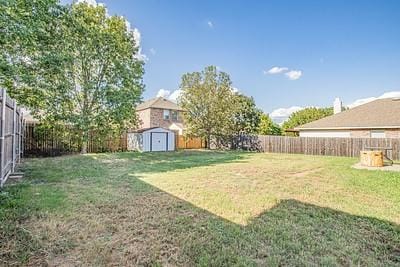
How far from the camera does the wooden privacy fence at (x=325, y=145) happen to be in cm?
1501

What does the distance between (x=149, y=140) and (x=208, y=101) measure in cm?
614

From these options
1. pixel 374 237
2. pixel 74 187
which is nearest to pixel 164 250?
pixel 374 237

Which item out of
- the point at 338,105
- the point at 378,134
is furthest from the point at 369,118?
the point at 338,105

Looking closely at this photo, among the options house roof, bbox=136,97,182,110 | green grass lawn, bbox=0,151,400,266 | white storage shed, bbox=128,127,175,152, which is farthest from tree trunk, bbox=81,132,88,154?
house roof, bbox=136,97,182,110

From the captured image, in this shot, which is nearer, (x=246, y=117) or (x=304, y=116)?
(x=246, y=117)

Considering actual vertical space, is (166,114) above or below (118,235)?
above

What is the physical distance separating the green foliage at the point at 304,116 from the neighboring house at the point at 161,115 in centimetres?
1488

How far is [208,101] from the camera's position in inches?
882

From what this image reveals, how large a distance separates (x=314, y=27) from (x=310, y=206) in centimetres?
1105

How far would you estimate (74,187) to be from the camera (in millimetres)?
6113

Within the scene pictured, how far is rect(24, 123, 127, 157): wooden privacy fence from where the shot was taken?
1509 centimetres

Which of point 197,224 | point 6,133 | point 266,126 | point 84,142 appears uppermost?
point 266,126

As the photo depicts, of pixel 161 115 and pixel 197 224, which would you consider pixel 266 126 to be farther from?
pixel 197 224

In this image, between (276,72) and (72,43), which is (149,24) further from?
(276,72)
